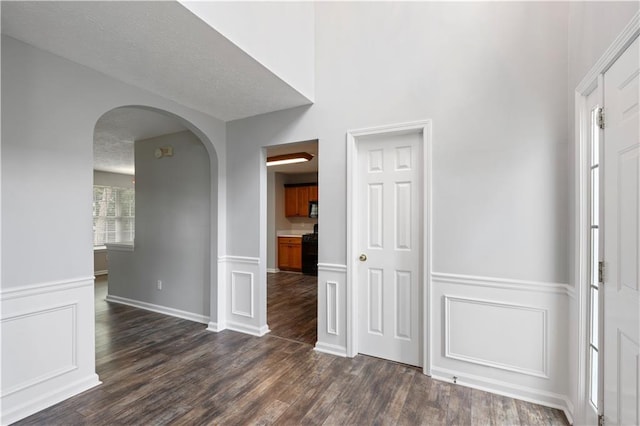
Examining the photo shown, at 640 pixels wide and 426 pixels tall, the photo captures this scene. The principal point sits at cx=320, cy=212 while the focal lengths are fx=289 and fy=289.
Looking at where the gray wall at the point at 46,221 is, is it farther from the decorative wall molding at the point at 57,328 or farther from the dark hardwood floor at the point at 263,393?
the dark hardwood floor at the point at 263,393

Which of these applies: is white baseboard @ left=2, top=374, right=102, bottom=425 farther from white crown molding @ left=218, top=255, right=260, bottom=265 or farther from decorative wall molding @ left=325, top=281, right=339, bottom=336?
decorative wall molding @ left=325, top=281, right=339, bottom=336

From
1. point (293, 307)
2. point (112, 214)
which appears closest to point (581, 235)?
point (293, 307)

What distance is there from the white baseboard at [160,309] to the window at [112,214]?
3.48m

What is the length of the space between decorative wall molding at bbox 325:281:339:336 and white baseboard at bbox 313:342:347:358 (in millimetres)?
128

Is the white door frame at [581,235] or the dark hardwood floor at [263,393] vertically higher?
the white door frame at [581,235]

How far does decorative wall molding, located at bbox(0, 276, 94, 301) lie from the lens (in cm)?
187

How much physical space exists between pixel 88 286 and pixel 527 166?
3.49 m

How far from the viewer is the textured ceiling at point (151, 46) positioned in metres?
1.62

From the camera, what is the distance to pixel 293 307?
14.1 ft

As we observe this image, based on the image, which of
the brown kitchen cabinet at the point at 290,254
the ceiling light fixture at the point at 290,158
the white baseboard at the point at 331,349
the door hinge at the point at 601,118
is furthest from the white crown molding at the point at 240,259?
the brown kitchen cabinet at the point at 290,254

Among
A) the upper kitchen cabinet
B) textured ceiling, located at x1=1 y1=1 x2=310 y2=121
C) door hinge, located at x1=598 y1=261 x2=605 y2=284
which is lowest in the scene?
door hinge, located at x1=598 y1=261 x2=605 y2=284

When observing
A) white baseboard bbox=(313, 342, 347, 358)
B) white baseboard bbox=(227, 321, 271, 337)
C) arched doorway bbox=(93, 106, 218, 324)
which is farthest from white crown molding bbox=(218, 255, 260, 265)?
white baseboard bbox=(313, 342, 347, 358)

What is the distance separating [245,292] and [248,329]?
0.42 metres

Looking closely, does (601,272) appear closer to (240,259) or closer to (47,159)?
(240,259)
